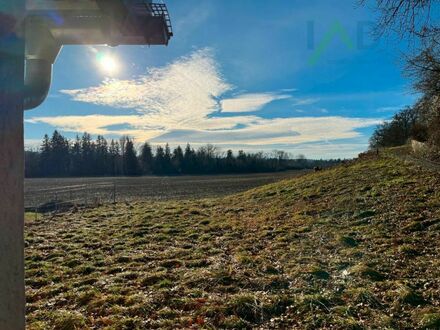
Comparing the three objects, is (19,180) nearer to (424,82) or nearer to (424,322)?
(424,322)

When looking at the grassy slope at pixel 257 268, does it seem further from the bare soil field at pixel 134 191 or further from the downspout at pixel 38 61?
the bare soil field at pixel 134 191

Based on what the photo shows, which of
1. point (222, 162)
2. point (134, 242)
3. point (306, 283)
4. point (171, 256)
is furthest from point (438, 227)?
point (222, 162)

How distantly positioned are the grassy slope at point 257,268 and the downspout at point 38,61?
3182 mm

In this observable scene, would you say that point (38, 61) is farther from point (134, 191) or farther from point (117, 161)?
point (117, 161)

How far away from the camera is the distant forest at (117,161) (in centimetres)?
8725

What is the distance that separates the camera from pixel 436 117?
1548cm

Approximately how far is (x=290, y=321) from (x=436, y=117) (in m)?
15.3

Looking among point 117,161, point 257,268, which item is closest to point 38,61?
point 257,268

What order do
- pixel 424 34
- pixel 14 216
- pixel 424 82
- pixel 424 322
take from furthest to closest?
pixel 424 82 → pixel 424 34 → pixel 424 322 → pixel 14 216

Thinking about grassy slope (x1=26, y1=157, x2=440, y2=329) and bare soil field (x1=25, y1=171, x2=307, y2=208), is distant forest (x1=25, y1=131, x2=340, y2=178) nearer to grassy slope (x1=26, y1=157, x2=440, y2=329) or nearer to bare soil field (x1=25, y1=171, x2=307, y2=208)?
bare soil field (x1=25, y1=171, x2=307, y2=208)

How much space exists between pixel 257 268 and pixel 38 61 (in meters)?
5.15

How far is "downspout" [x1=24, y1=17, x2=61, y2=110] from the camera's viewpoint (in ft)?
15.0

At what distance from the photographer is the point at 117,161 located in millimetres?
90812

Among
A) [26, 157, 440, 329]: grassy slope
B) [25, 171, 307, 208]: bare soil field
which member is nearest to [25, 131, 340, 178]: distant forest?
[25, 171, 307, 208]: bare soil field
